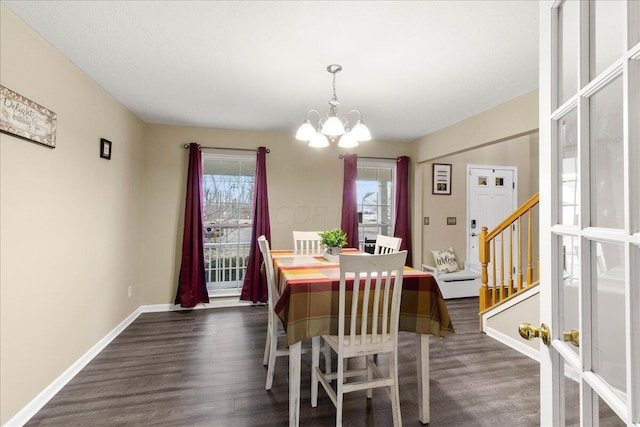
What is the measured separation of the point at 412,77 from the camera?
104 inches

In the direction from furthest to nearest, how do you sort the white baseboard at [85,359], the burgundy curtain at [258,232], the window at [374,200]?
the window at [374,200], the burgundy curtain at [258,232], the white baseboard at [85,359]

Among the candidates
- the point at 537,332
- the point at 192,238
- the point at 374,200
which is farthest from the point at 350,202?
the point at 537,332

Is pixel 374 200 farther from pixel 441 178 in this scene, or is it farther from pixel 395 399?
pixel 395 399

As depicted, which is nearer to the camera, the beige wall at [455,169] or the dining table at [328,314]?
the dining table at [328,314]

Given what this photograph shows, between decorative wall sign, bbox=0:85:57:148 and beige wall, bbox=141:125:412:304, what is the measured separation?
76.8 inches

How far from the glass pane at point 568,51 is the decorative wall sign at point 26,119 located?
8.34ft

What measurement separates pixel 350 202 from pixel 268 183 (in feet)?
3.95

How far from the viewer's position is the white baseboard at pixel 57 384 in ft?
6.31

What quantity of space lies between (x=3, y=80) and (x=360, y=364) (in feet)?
10.1

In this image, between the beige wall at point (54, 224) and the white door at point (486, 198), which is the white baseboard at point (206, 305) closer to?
the beige wall at point (54, 224)

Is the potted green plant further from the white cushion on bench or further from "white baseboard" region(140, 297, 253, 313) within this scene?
the white cushion on bench

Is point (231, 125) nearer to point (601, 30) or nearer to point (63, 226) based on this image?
point (63, 226)

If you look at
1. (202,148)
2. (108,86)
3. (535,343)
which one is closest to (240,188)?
(202,148)

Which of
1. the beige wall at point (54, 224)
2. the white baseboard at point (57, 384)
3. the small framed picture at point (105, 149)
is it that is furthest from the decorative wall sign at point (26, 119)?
the white baseboard at point (57, 384)
